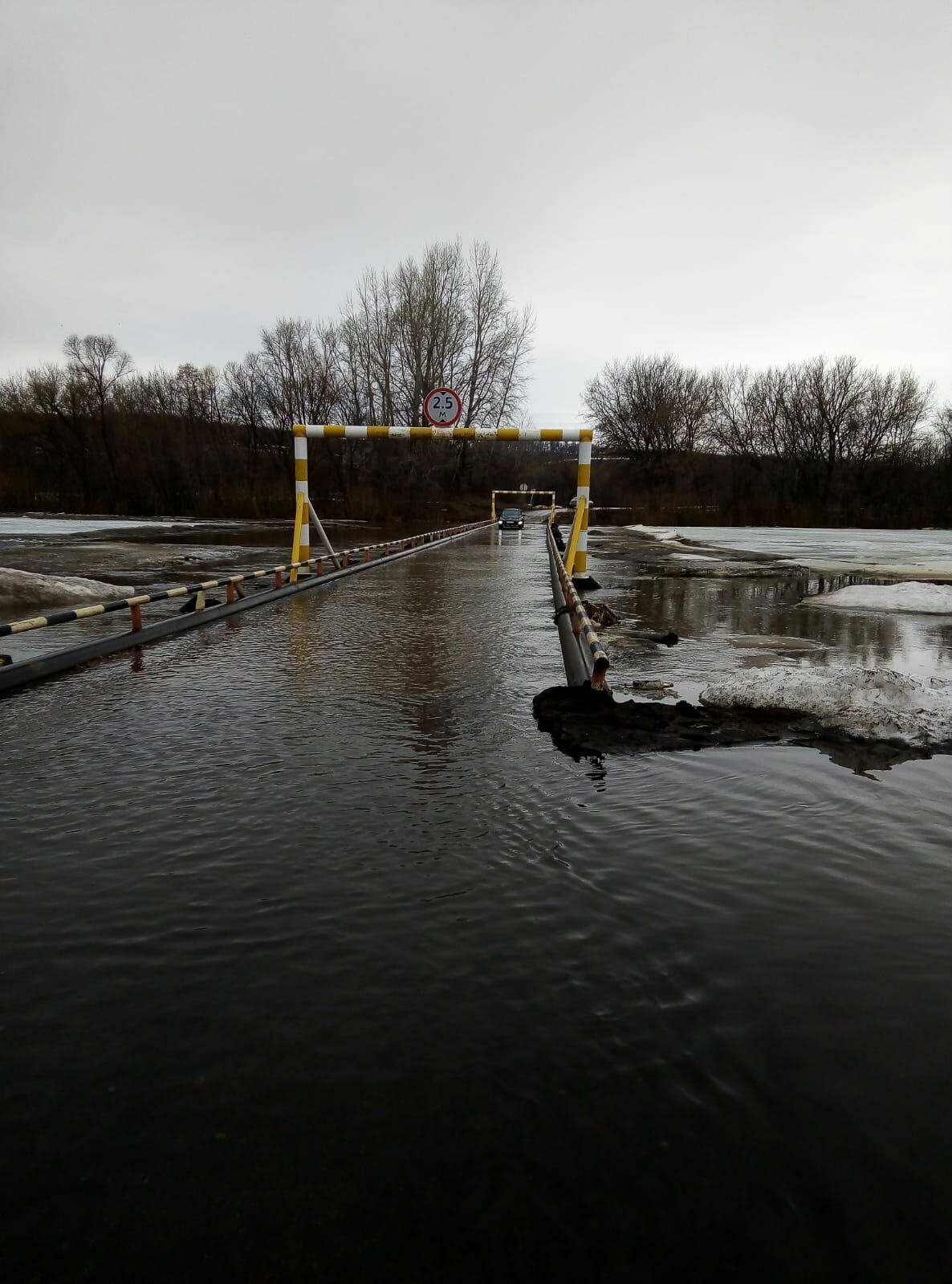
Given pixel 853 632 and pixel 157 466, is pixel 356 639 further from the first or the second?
pixel 157 466

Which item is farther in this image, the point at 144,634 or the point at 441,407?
the point at 441,407

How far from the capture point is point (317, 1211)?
71.0 inches

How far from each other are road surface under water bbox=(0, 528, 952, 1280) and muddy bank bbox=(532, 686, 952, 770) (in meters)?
0.28

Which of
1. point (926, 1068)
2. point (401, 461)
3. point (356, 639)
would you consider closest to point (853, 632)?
point (356, 639)

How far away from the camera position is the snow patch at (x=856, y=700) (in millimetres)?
5449

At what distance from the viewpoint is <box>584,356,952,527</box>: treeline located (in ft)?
201

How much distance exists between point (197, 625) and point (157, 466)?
5516 cm

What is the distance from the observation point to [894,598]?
12.9 meters

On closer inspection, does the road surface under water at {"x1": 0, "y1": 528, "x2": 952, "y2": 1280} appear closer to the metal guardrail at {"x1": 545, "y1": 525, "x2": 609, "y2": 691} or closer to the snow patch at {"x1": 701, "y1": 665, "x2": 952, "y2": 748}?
the snow patch at {"x1": 701, "y1": 665, "x2": 952, "y2": 748}

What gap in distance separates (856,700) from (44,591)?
1097cm

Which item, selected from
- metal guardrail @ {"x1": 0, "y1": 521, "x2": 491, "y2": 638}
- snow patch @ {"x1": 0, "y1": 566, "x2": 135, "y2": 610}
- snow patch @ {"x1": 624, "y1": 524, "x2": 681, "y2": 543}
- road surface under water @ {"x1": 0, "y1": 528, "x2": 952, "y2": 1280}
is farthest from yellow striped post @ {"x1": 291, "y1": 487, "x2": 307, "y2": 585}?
snow patch @ {"x1": 624, "y1": 524, "x2": 681, "y2": 543}

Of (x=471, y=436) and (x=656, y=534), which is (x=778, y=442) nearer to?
(x=656, y=534)

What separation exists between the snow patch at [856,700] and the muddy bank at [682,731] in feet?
0.35

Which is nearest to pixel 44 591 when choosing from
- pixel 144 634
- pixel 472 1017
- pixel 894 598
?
pixel 144 634
